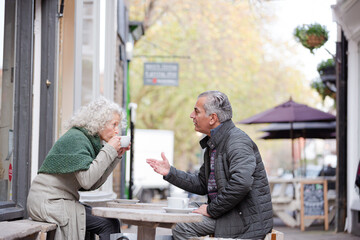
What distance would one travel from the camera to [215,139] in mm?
4176

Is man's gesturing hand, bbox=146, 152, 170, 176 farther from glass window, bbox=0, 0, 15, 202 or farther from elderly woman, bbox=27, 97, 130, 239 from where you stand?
glass window, bbox=0, 0, 15, 202

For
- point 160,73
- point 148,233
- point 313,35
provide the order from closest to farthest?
point 148,233 < point 313,35 < point 160,73

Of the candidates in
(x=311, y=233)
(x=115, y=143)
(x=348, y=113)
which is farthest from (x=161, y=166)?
(x=311, y=233)

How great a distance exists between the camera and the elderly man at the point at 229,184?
12.7 feet

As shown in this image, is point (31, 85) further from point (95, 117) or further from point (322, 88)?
point (322, 88)

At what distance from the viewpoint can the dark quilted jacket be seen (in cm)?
385

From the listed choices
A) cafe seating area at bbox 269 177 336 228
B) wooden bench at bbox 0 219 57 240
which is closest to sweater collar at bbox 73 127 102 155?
wooden bench at bbox 0 219 57 240

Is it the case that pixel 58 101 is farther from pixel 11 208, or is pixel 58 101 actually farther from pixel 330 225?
pixel 330 225

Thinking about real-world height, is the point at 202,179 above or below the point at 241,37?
below

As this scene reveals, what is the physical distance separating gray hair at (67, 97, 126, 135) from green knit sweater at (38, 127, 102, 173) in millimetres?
118

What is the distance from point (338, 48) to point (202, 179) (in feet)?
19.9

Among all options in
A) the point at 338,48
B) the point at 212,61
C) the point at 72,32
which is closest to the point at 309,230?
the point at 338,48

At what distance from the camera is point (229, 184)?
3.88 m

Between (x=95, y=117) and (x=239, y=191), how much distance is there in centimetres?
128
